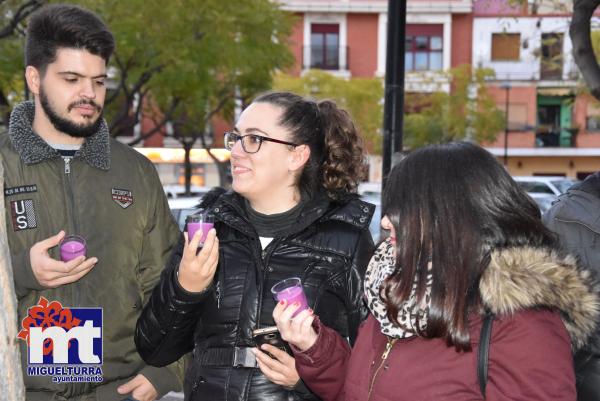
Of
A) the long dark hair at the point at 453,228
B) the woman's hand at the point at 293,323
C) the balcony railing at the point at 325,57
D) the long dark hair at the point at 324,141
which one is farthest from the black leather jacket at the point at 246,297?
the balcony railing at the point at 325,57

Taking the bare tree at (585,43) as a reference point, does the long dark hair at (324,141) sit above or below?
below

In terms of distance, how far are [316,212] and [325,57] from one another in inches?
1348

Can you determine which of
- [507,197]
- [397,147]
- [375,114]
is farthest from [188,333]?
[375,114]

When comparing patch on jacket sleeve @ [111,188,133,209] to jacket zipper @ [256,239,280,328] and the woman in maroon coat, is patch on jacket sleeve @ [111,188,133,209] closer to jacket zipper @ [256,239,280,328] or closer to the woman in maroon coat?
jacket zipper @ [256,239,280,328]

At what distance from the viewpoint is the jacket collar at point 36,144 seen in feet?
9.85

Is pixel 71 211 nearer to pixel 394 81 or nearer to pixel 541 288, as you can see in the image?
pixel 541 288

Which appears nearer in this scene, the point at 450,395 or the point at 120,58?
the point at 450,395

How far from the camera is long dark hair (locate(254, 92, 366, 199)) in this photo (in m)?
2.97

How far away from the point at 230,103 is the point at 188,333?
820 inches

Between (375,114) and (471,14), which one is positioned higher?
(471,14)

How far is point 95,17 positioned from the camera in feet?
10.6

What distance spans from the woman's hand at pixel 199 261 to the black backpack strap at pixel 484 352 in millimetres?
960

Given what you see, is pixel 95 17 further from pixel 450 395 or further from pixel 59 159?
pixel 450 395

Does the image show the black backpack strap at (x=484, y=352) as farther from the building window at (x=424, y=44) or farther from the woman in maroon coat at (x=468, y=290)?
the building window at (x=424, y=44)
